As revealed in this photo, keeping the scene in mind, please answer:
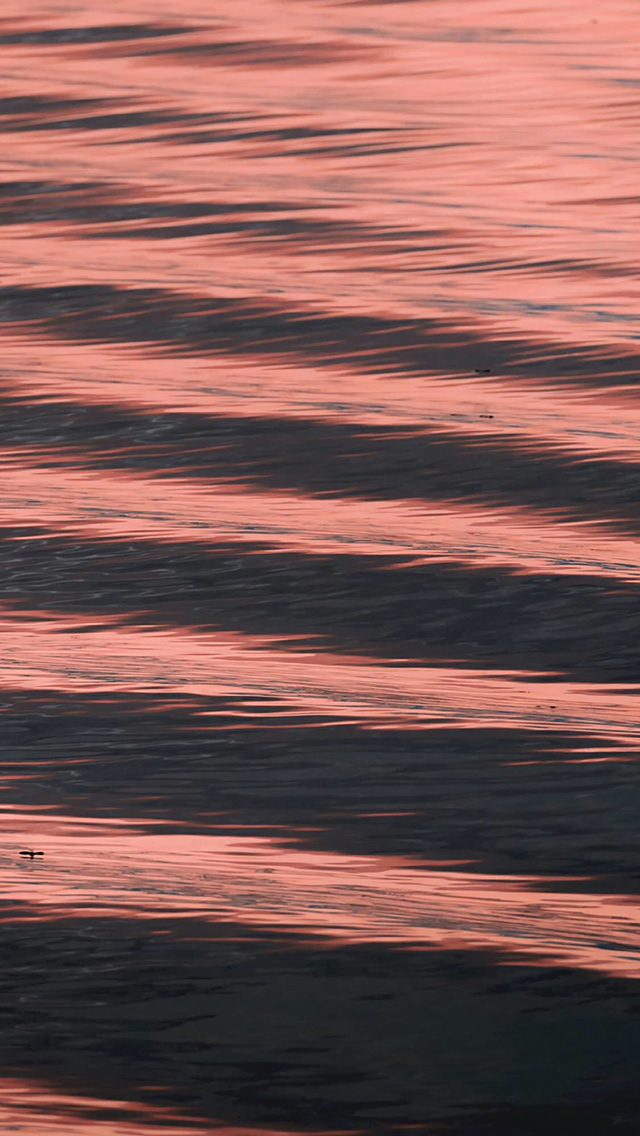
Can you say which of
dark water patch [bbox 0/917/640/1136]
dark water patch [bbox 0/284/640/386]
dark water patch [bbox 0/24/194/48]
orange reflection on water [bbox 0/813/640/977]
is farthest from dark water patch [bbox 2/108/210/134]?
dark water patch [bbox 0/917/640/1136]

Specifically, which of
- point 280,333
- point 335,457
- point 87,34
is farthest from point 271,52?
point 335,457

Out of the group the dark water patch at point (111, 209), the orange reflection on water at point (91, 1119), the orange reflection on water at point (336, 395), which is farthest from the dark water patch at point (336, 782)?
the dark water patch at point (111, 209)

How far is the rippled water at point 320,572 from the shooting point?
138 cm

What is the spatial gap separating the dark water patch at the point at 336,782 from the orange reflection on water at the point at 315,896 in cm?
3

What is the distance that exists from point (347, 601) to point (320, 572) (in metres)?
0.07

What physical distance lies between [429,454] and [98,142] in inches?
47.4

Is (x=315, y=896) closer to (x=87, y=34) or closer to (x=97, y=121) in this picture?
(x=97, y=121)

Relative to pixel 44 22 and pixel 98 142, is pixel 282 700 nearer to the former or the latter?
pixel 98 142

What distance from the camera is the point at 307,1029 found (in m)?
1.37

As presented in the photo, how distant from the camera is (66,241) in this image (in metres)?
2.84

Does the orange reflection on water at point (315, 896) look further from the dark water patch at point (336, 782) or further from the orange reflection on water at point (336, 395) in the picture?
the orange reflection on water at point (336, 395)

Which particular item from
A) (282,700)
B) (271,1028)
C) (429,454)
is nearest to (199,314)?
(429,454)

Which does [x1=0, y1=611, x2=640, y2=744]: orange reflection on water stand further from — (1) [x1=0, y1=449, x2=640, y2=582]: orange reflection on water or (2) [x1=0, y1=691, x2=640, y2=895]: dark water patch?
(1) [x1=0, y1=449, x2=640, y2=582]: orange reflection on water

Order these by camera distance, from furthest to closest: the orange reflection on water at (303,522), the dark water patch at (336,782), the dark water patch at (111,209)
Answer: the dark water patch at (111,209) < the orange reflection on water at (303,522) < the dark water patch at (336,782)
